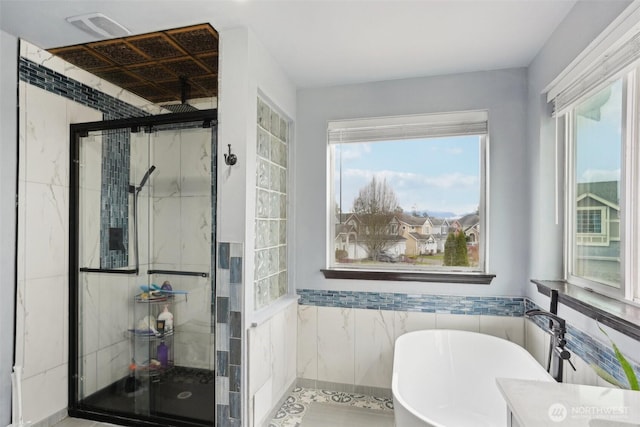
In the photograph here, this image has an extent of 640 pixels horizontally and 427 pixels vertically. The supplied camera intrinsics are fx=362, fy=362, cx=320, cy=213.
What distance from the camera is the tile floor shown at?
7.74ft

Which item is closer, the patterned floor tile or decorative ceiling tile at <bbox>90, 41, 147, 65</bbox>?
decorative ceiling tile at <bbox>90, 41, 147, 65</bbox>

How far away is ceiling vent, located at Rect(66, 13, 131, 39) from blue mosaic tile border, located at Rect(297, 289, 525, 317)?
2101 mm

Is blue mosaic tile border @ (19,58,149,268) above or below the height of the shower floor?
above

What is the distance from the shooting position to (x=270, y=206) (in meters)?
2.51

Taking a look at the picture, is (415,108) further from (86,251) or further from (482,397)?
(86,251)

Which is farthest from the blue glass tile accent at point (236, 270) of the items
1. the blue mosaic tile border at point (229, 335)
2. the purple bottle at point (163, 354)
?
the purple bottle at point (163, 354)

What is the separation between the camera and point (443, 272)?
2682 mm

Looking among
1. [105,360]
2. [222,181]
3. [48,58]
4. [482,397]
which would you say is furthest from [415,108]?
[105,360]

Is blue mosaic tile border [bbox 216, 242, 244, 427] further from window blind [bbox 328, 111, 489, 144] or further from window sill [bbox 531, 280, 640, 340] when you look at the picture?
window sill [bbox 531, 280, 640, 340]

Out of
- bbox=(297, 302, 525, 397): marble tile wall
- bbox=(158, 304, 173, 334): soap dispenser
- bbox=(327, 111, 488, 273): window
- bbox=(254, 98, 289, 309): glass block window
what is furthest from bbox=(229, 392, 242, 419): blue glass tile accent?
bbox=(327, 111, 488, 273): window

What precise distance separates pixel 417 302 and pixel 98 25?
2.65 m

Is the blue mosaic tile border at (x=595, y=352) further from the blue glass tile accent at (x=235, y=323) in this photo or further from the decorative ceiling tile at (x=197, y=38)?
the decorative ceiling tile at (x=197, y=38)

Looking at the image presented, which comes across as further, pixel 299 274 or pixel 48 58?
pixel 299 274

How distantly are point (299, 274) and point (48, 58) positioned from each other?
2251 millimetres
